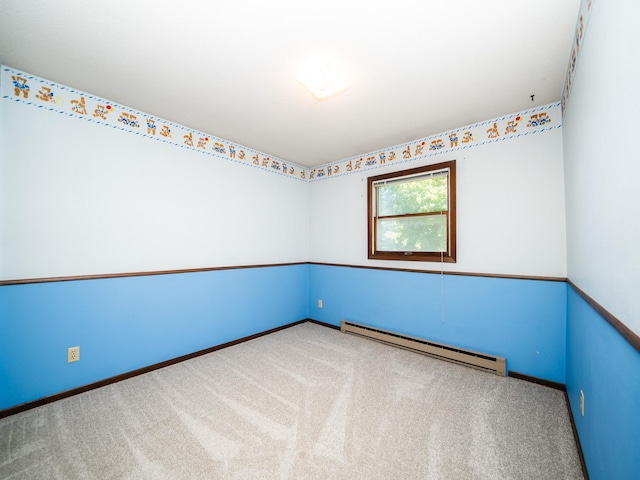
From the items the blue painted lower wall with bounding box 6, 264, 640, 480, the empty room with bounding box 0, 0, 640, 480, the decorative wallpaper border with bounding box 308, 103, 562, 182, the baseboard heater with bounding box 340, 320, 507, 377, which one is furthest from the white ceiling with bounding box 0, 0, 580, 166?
the baseboard heater with bounding box 340, 320, 507, 377

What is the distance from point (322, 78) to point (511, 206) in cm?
214

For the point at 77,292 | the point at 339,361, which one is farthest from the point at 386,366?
the point at 77,292

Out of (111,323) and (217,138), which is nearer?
(111,323)

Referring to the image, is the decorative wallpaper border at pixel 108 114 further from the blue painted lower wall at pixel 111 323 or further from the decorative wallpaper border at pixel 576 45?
the decorative wallpaper border at pixel 576 45

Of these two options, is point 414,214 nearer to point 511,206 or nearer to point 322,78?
point 511,206

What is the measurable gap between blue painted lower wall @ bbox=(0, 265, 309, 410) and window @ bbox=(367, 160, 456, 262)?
183 cm

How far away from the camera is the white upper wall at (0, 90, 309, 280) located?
1.89m

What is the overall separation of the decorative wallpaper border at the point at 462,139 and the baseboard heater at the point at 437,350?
217 centimetres

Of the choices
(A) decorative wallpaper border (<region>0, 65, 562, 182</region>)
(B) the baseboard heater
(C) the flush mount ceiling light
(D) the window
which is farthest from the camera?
(D) the window

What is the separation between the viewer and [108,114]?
2.28 meters

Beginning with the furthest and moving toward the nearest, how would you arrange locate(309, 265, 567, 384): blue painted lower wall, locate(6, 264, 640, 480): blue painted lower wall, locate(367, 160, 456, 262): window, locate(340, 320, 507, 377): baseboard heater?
locate(367, 160, 456, 262): window, locate(340, 320, 507, 377): baseboard heater, locate(309, 265, 567, 384): blue painted lower wall, locate(6, 264, 640, 480): blue painted lower wall

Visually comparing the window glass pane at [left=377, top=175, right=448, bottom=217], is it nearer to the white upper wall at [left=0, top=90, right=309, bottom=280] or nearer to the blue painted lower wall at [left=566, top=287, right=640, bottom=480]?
the blue painted lower wall at [left=566, top=287, right=640, bottom=480]

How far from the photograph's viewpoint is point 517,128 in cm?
246

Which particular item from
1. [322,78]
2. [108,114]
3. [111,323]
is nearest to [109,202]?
[108,114]
